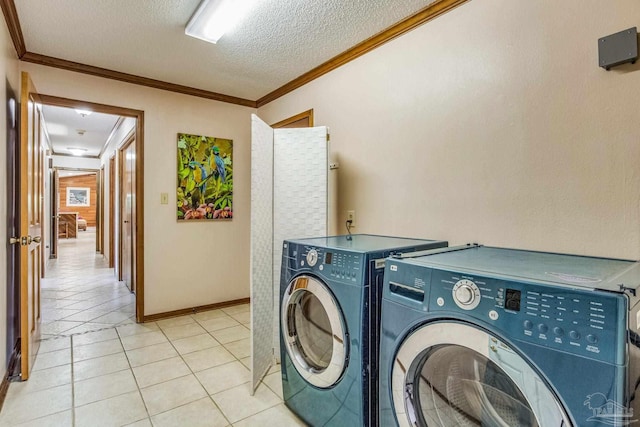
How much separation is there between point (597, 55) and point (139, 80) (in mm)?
3397

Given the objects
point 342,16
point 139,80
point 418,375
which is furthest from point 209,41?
point 418,375

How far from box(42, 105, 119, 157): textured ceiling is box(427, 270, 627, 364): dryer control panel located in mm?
4567

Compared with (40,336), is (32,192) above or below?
above

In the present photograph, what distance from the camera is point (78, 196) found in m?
13.1

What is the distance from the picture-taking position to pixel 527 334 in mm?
852

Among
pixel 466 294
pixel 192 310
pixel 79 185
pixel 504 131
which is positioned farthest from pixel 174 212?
pixel 79 185

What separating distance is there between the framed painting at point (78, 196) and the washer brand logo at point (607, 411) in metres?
15.9

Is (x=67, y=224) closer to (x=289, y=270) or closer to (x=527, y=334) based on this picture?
(x=289, y=270)

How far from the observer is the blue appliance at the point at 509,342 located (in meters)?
0.75

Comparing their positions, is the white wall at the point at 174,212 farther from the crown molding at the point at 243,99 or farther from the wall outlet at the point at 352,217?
the wall outlet at the point at 352,217

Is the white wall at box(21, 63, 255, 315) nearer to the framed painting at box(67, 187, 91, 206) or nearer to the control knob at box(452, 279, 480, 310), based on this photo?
the control knob at box(452, 279, 480, 310)

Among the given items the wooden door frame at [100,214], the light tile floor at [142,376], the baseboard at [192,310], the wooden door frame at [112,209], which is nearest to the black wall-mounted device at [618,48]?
the light tile floor at [142,376]

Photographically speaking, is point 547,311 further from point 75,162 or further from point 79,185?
point 79,185

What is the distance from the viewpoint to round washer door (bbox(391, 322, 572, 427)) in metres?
0.84
